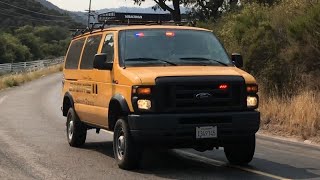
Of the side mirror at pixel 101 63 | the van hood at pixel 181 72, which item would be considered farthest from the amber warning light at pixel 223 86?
the side mirror at pixel 101 63

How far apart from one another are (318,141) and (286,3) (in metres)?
7.47

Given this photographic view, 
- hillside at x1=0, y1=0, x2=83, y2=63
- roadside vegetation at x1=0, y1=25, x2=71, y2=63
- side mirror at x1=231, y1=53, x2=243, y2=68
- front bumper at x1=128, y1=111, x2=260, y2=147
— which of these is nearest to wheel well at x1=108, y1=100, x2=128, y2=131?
front bumper at x1=128, y1=111, x2=260, y2=147

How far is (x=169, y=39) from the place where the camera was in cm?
918

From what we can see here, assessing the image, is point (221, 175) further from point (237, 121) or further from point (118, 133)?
point (118, 133)

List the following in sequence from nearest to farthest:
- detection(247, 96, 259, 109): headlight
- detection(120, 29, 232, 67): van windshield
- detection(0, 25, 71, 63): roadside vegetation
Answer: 1. detection(247, 96, 259, 109): headlight
2. detection(120, 29, 232, 67): van windshield
3. detection(0, 25, 71, 63): roadside vegetation

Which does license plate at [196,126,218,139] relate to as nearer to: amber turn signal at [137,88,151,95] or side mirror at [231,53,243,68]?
amber turn signal at [137,88,151,95]

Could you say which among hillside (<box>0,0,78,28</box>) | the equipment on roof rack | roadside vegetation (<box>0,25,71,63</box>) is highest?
the equipment on roof rack

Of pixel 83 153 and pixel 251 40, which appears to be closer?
pixel 83 153

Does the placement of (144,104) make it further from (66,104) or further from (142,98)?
(66,104)

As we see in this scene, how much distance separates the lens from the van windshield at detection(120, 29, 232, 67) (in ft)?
28.9

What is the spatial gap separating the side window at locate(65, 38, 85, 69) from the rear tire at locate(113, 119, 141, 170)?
2.84 metres

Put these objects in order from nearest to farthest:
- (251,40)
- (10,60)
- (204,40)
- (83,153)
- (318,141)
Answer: (204,40) → (83,153) → (318,141) → (251,40) → (10,60)

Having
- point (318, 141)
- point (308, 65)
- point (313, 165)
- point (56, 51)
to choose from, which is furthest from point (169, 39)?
point (56, 51)

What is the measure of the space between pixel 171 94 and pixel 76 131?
3768 mm
